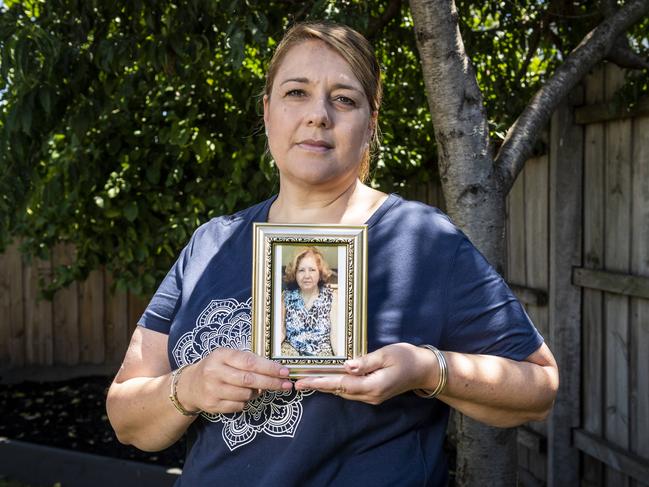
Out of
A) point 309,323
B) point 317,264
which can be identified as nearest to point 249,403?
point 309,323

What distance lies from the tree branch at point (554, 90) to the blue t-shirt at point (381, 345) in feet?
4.29

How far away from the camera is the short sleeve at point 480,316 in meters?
1.57

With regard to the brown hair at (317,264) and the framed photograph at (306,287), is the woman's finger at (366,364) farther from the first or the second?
the brown hair at (317,264)

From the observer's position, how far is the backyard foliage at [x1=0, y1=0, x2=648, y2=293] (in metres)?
3.35

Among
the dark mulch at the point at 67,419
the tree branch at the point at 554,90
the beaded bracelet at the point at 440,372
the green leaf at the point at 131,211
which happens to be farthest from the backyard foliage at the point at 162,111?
the beaded bracelet at the point at 440,372

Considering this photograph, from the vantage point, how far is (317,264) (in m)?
1.55

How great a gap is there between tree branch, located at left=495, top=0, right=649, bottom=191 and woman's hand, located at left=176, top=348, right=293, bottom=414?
66.0 inches

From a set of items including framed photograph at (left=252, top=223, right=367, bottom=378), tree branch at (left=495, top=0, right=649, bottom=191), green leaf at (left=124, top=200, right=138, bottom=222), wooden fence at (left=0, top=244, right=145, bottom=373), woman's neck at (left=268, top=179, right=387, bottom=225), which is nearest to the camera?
framed photograph at (left=252, top=223, right=367, bottom=378)

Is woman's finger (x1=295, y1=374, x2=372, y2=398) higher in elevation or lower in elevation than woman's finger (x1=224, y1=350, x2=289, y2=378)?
lower

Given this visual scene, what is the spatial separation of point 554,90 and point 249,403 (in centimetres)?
211

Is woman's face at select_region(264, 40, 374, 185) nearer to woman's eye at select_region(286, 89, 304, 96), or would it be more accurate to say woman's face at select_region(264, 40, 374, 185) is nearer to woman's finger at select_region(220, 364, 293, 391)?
woman's eye at select_region(286, 89, 304, 96)

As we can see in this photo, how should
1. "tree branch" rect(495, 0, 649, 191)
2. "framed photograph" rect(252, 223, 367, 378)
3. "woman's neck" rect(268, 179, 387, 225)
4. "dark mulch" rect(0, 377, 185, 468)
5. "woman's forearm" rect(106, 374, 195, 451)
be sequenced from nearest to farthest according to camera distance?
"framed photograph" rect(252, 223, 367, 378) → "woman's forearm" rect(106, 374, 195, 451) → "woman's neck" rect(268, 179, 387, 225) → "tree branch" rect(495, 0, 649, 191) → "dark mulch" rect(0, 377, 185, 468)

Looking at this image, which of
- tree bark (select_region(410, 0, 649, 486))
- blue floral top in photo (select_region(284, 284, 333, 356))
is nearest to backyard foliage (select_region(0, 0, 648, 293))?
tree bark (select_region(410, 0, 649, 486))

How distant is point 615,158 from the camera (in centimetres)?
357
